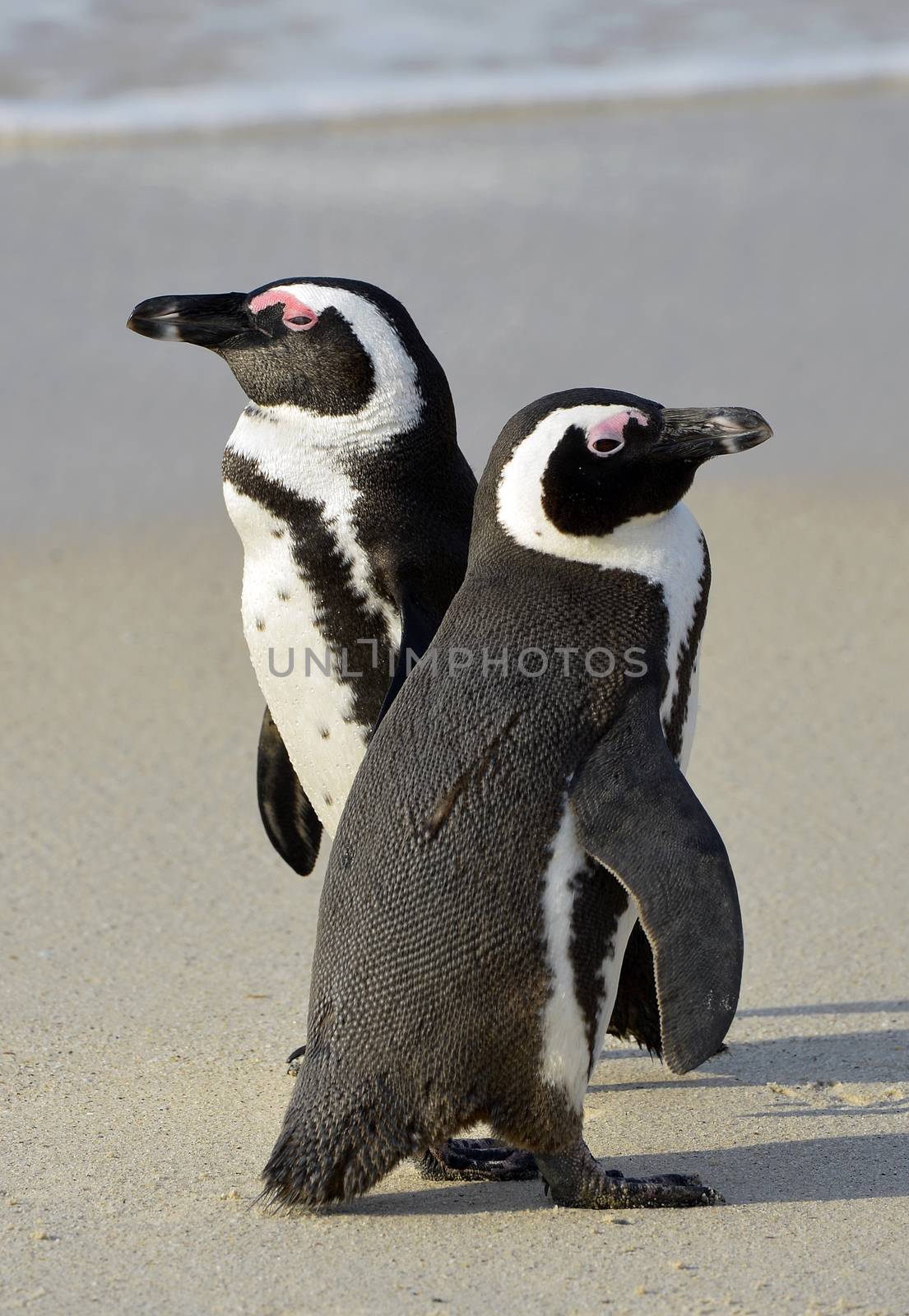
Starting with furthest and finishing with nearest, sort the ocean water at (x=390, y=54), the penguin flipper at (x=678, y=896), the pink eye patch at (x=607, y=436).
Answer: the ocean water at (x=390, y=54), the pink eye patch at (x=607, y=436), the penguin flipper at (x=678, y=896)

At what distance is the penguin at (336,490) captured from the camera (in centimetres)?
296

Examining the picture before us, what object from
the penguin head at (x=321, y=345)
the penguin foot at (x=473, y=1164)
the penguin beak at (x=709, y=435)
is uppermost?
the penguin head at (x=321, y=345)

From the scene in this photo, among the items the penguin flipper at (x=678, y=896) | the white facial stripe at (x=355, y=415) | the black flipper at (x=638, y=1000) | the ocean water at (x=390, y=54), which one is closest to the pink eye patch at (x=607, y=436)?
the penguin flipper at (x=678, y=896)

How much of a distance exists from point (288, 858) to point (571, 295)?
13.6ft

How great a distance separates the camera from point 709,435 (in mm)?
2488

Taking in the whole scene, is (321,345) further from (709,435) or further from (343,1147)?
(343,1147)

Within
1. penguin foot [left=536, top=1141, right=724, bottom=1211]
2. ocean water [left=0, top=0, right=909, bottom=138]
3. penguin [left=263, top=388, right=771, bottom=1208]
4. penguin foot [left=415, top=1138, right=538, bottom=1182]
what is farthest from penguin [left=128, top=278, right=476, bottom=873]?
ocean water [left=0, top=0, right=909, bottom=138]

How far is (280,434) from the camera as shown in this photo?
300cm

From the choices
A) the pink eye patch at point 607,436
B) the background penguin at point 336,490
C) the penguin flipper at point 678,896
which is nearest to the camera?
the penguin flipper at point 678,896

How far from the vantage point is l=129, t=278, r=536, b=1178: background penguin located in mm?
2959

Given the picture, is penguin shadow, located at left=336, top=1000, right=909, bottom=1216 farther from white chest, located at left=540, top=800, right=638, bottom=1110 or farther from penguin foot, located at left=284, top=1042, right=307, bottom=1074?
penguin foot, located at left=284, top=1042, right=307, bottom=1074

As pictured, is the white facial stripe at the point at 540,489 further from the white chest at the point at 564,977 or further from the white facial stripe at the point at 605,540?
the white chest at the point at 564,977

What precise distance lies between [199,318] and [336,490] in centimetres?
38

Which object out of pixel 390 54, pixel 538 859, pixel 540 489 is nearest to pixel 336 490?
pixel 540 489
